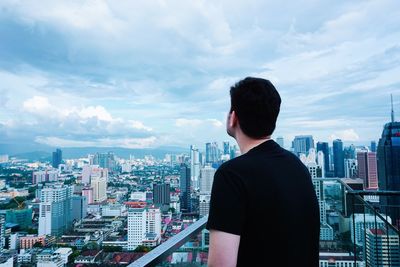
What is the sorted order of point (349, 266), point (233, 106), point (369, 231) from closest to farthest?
point (233, 106)
point (349, 266)
point (369, 231)

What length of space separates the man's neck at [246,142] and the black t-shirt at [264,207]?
2 centimetres

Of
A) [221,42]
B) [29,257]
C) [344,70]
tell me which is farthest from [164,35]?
[29,257]

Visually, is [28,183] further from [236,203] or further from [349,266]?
[236,203]

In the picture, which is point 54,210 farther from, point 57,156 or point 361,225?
point 57,156

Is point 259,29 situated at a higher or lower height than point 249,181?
higher

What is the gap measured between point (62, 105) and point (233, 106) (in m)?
19.9

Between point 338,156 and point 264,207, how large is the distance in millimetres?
10566

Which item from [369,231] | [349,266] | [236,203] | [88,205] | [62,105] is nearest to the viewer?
[236,203]

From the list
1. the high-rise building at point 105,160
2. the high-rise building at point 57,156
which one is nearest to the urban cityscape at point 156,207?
the high-rise building at point 57,156

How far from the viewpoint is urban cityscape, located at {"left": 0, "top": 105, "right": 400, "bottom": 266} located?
232cm

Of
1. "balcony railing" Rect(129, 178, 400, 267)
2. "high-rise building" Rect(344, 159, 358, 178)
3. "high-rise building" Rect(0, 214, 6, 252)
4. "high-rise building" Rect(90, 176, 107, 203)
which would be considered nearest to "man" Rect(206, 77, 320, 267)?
"balcony railing" Rect(129, 178, 400, 267)

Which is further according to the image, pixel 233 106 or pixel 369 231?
pixel 369 231

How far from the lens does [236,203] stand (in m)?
0.71

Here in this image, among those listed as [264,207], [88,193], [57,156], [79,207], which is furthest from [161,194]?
[264,207]
